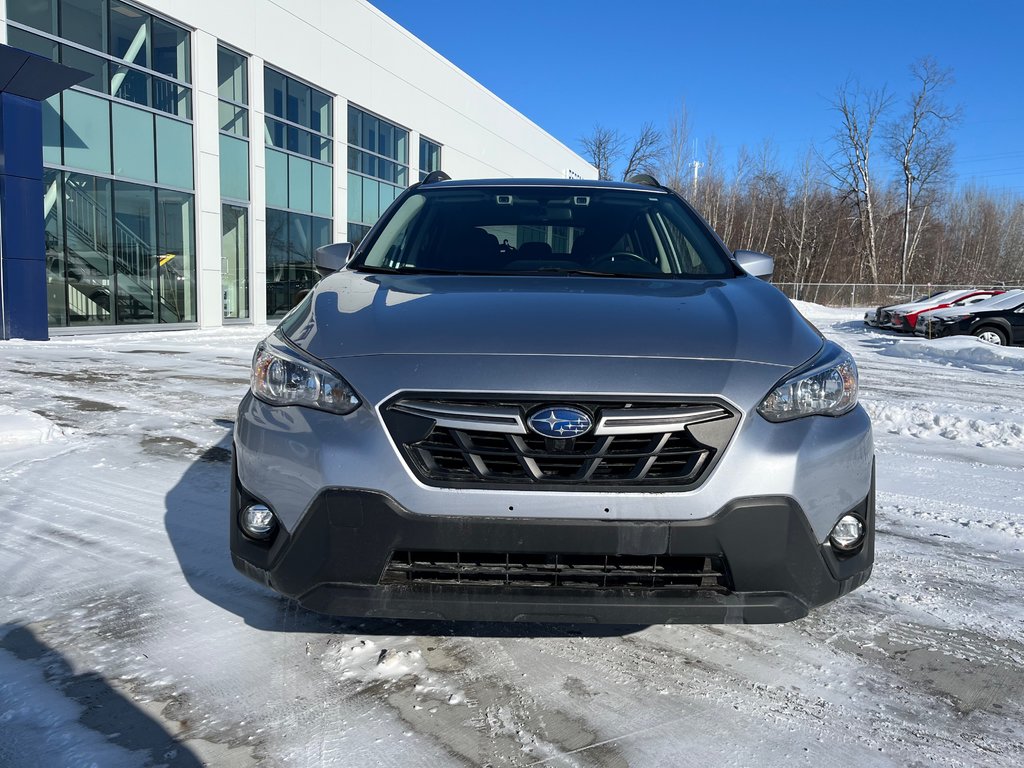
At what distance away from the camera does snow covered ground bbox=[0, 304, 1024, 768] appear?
6.37 feet

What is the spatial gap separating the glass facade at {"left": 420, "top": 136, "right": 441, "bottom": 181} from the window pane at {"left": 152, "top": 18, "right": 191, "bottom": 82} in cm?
1127

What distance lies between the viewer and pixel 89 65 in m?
14.7

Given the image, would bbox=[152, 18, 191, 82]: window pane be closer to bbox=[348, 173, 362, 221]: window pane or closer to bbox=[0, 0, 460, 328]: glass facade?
bbox=[0, 0, 460, 328]: glass facade

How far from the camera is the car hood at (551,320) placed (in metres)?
2.15

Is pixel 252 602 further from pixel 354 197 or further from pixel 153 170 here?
pixel 354 197

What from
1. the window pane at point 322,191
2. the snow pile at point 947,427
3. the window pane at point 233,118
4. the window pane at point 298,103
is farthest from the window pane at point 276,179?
the snow pile at point 947,427

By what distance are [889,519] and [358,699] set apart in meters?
2.98

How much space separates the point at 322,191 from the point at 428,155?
750 centimetres

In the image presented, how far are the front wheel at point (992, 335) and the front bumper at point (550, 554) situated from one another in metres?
17.2

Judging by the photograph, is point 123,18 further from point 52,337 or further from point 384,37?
point 384,37

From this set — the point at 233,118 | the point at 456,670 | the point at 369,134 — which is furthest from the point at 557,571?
the point at 369,134

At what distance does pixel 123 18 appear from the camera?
1528cm

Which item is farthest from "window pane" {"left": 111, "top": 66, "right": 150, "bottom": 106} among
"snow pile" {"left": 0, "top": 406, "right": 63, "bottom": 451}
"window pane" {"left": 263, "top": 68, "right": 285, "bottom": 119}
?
"snow pile" {"left": 0, "top": 406, "right": 63, "bottom": 451}

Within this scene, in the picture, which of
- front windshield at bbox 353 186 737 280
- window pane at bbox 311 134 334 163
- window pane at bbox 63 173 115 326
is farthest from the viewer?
window pane at bbox 311 134 334 163
